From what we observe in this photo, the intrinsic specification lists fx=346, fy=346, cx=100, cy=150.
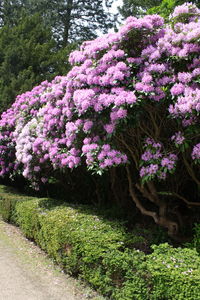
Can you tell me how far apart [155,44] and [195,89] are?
1.09 metres

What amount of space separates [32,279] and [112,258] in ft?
4.52

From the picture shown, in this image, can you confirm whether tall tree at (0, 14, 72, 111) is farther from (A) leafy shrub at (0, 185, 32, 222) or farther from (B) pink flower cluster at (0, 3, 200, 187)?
(B) pink flower cluster at (0, 3, 200, 187)

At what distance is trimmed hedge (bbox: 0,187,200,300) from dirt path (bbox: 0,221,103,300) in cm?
14

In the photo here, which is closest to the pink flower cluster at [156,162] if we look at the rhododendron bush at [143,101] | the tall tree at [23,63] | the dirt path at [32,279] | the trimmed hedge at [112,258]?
the rhododendron bush at [143,101]

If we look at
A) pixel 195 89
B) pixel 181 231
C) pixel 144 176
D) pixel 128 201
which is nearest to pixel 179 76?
pixel 195 89

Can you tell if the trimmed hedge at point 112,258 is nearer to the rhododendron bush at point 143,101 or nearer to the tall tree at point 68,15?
the rhododendron bush at point 143,101

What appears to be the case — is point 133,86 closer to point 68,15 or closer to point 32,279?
point 32,279

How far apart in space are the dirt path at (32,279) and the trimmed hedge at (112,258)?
0.48 ft

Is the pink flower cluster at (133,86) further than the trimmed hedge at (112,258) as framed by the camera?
Yes

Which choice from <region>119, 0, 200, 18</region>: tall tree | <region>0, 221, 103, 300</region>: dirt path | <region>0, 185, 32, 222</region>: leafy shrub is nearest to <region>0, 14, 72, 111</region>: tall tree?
<region>119, 0, 200, 18</region>: tall tree

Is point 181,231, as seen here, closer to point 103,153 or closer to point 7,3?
point 103,153

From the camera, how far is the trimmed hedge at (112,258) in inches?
130

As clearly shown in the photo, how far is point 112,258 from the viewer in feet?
12.9

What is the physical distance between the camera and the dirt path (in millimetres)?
4133
